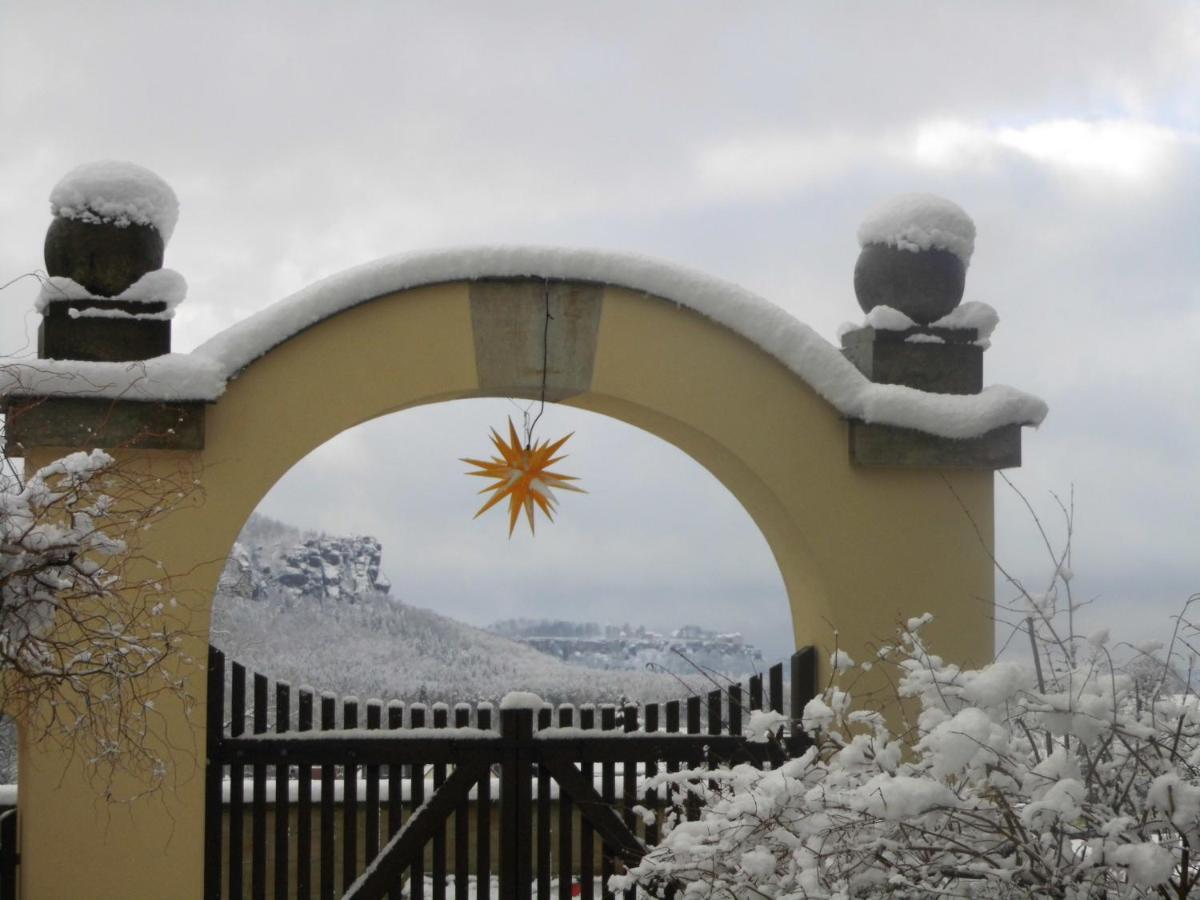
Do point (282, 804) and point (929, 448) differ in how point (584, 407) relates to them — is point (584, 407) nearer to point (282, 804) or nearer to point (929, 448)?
point (929, 448)

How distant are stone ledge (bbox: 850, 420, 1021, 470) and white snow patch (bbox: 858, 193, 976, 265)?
938 mm

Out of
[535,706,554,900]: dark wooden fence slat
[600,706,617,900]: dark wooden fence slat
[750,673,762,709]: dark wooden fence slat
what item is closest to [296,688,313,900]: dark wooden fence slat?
[535,706,554,900]: dark wooden fence slat

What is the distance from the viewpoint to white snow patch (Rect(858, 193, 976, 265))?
6895mm

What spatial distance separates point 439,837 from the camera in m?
6.36

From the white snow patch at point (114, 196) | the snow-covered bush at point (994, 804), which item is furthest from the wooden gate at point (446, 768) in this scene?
the snow-covered bush at point (994, 804)

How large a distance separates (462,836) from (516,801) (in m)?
0.30

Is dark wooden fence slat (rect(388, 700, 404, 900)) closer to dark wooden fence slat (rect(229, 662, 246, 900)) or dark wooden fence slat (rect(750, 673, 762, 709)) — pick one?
dark wooden fence slat (rect(229, 662, 246, 900))

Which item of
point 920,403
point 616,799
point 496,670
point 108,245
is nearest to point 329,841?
point 616,799

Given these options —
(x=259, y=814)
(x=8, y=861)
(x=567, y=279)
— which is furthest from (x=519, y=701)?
(x=8, y=861)

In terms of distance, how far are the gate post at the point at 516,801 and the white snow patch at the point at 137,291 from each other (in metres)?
2.42

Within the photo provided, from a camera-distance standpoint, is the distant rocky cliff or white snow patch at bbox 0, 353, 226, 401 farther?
the distant rocky cliff

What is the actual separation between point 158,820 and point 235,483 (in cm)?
150

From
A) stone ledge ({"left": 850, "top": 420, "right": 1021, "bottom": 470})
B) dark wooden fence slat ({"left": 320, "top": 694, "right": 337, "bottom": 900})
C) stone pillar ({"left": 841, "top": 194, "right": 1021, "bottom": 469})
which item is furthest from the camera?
stone pillar ({"left": 841, "top": 194, "right": 1021, "bottom": 469})

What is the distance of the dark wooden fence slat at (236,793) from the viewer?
6164 mm
